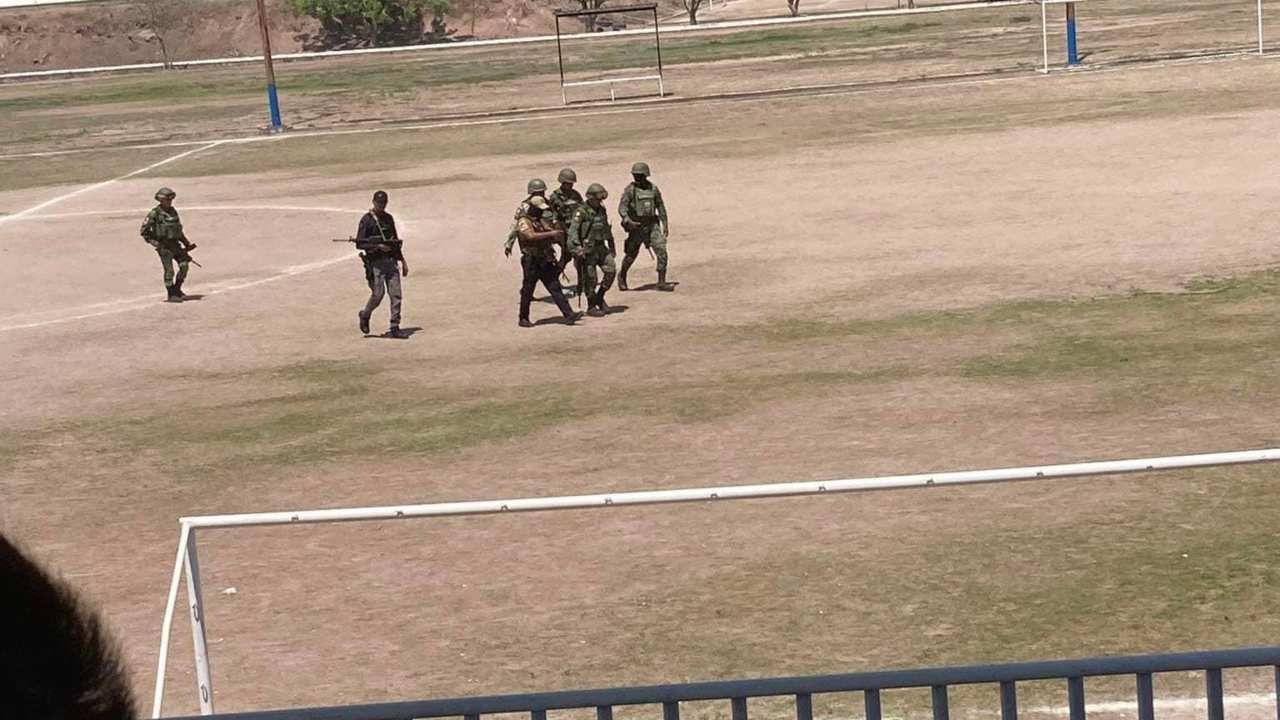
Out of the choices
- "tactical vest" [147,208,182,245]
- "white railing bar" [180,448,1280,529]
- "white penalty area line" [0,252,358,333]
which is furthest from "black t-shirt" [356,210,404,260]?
"white railing bar" [180,448,1280,529]

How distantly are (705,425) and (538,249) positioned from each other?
5.50 meters

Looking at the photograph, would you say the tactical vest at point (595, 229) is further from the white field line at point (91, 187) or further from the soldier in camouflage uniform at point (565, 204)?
the white field line at point (91, 187)

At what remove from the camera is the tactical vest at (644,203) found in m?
22.5

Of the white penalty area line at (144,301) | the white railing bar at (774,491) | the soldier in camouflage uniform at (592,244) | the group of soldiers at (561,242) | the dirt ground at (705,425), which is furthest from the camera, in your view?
the white penalty area line at (144,301)

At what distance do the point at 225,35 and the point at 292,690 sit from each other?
12331 centimetres

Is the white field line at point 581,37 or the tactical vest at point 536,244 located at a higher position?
the white field line at point 581,37

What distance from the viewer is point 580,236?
21641 millimetres

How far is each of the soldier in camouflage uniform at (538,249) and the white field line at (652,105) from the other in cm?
3002

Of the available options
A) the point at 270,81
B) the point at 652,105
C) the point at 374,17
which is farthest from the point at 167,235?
the point at 374,17

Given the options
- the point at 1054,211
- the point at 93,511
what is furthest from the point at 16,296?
the point at 1054,211

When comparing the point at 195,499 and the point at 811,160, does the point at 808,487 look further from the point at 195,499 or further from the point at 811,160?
the point at 811,160

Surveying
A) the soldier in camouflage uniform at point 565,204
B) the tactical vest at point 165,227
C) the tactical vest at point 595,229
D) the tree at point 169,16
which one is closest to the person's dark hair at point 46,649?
the tactical vest at point 595,229

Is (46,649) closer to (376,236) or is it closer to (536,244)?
(536,244)

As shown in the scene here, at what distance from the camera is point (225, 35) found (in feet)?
418
